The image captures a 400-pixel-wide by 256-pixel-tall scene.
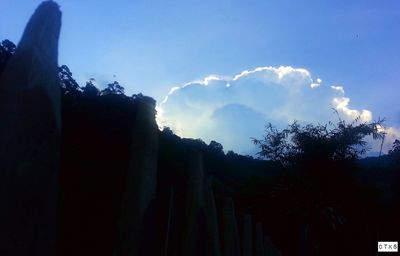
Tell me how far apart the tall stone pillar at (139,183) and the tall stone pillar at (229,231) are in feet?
6.69

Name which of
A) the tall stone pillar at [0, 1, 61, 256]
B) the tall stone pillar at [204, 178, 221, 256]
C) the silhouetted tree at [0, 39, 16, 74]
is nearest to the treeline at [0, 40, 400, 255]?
the silhouetted tree at [0, 39, 16, 74]

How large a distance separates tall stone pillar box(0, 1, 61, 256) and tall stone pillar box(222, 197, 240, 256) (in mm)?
2690

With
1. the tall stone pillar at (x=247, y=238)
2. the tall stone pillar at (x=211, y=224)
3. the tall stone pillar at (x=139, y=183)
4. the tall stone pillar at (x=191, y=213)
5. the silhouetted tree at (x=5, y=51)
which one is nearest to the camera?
the tall stone pillar at (x=139, y=183)

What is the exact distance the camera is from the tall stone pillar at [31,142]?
3.95 feet

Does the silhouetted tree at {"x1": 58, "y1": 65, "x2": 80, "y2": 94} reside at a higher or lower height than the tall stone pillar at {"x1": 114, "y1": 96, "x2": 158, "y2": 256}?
higher

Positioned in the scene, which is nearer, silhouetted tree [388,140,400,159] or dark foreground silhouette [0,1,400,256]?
dark foreground silhouette [0,1,400,256]

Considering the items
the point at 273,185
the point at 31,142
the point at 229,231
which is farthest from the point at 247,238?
the point at 273,185

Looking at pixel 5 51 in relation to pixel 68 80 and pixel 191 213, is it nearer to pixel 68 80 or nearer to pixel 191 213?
pixel 68 80

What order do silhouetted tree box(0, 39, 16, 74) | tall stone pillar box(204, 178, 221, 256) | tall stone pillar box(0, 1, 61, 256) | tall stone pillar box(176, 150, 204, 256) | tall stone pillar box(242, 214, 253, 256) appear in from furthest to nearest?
silhouetted tree box(0, 39, 16, 74), tall stone pillar box(242, 214, 253, 256), tall stone pillar box(204, 178, 221, 256), tall stone pillar box(176, 150, 204, 256), tall stone pillar box(0, 1, 61, 256)

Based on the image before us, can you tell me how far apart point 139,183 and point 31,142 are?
0.69 m

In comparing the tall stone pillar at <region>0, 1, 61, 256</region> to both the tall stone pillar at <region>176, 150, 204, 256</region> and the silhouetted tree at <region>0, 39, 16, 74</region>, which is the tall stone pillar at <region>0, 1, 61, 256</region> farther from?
the silhouetted tree at <region>0, 39, 16, 74</region>

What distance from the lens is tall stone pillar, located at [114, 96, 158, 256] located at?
1833 millimetres

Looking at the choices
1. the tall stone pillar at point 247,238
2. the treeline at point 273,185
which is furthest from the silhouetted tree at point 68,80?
the tall stone pillar at point 247,238

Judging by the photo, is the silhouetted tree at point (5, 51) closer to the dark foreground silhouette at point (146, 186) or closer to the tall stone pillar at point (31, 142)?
the dark foreground silhouette at point (146, 186)
